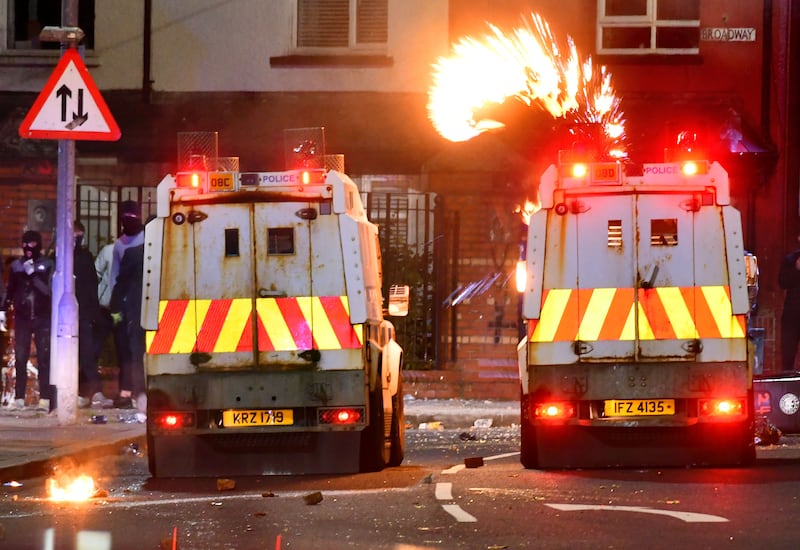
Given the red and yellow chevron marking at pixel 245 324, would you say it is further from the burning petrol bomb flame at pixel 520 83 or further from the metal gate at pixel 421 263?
the burning petrol bomb flame at pixel 520 83

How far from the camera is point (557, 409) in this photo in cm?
1437

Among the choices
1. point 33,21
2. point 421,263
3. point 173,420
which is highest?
point 33,21

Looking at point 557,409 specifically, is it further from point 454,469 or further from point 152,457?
point 152,457

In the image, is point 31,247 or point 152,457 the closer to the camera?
point 152,457

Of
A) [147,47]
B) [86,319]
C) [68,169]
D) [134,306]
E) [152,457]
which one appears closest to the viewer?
[152,457]

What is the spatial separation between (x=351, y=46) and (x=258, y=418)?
39.1ft

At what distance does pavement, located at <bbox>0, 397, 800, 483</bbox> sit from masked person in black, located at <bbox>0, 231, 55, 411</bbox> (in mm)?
627

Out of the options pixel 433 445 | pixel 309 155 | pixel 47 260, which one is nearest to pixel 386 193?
pixel 47 260

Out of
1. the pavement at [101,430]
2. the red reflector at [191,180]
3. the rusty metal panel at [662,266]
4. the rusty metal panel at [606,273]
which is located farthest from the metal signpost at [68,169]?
the rusty metal panel at [662,266]

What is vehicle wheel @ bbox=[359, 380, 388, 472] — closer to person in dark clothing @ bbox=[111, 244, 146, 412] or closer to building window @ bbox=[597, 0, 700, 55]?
person in dark clothing @ bbox=[111, 244, 146, 412]

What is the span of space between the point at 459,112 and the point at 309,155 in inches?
397

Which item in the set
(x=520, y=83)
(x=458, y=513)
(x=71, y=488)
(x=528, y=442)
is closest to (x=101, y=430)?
(x=71, y=488)

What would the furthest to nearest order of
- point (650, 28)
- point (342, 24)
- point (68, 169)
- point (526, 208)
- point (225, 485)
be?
point (342, 24) < point (650, 28) < point (526, 208) < point (68, 169) < point (225, 485)

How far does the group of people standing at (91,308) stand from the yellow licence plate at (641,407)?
7684 millimetres
